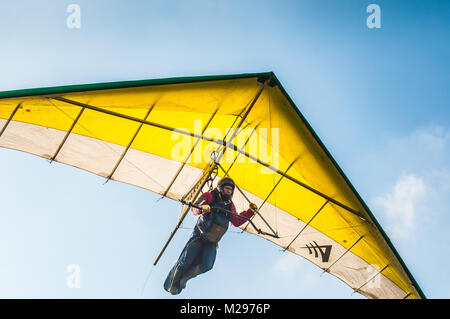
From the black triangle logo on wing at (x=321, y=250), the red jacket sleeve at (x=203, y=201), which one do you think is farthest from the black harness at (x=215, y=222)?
the black triangle logo on wing at (x=321, y=250)

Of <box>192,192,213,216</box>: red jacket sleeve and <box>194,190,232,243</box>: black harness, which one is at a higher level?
<box>192,192,213,216</box>: red jacket sleeve

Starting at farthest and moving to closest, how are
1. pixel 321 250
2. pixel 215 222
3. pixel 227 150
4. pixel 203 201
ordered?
pixel 321 250 < pixel 227 150 < pixel 203 201 < pixel 215 222

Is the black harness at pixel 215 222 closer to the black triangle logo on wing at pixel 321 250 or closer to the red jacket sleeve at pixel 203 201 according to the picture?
the red jacket sleeve at pixel 203 201

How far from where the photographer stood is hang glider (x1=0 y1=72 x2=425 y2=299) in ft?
26.4

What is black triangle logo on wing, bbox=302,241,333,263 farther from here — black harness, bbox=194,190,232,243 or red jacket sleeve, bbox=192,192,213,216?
red jacket sleeve, bbox=192,192,213,216

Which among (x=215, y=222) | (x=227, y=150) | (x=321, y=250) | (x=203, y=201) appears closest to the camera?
(x=215, y=222)

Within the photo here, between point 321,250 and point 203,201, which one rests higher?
point 203,201

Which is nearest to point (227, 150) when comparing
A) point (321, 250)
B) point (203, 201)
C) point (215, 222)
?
point (203, 201)

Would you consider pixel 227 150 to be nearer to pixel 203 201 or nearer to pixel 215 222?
pixel 203 201

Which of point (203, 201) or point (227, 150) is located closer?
point (203, 201)

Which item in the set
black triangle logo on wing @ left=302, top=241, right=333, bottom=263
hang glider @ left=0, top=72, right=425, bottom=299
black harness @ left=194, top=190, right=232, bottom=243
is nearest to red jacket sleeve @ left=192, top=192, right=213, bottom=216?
black harness @ left=194, top=190, right=232, bottom=243

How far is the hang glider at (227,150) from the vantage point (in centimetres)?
804

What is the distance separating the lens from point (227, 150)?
10289 millimetres
